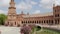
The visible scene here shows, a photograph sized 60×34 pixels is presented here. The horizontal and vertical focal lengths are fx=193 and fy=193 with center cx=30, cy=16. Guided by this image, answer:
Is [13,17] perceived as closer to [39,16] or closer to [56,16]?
[39,16]

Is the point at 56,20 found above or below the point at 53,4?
below

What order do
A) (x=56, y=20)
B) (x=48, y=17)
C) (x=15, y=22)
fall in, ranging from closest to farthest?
(x=56, y=20)
(x=48, y=17)
(x=15, y=22)

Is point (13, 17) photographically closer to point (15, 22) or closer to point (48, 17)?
point (15, 22)

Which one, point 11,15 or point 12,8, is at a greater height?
point 12,8

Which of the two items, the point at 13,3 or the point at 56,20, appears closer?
the point at 56,20

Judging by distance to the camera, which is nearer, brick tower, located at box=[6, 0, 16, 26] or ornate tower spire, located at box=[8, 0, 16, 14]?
brick tower, located at box=[6, 0, 16, 26]

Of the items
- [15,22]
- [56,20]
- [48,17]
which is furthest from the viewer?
[15,22]

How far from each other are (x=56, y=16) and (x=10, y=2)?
17.2 m

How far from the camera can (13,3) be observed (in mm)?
60281

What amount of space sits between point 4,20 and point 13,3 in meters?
6.49

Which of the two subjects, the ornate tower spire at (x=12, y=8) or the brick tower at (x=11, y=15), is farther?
the ornate tower spire at (x=12, y=8)

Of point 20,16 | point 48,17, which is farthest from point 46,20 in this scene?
point 20,16

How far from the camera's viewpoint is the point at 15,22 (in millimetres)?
59281

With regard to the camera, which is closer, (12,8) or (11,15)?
(11,15)
